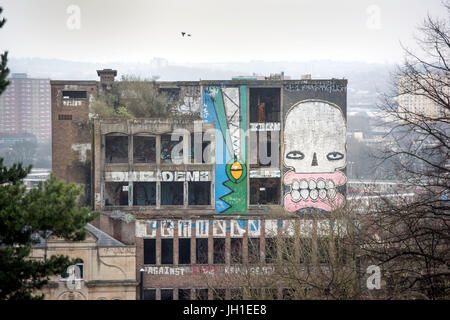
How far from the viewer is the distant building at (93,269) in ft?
132

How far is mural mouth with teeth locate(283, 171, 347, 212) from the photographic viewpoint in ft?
177

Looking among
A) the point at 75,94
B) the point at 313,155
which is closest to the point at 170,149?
the point at 75,94

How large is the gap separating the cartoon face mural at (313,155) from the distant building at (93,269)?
55.4 feet

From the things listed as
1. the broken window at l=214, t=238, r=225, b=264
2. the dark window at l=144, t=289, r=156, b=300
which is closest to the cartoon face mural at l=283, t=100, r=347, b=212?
the broken window at l=214, t=238, r=225, b=264

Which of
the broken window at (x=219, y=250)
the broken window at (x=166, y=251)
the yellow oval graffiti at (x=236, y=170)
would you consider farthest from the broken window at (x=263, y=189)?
the broken window at (x=166, y=251)

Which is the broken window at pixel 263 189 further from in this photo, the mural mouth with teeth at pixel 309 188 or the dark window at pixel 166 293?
the dark window at pixel 166 293

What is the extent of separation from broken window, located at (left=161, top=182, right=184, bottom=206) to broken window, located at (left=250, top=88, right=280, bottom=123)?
8.65m

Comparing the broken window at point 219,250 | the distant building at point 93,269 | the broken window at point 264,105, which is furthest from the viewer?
the broken window at point 264,105

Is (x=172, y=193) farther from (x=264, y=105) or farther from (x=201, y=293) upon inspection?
(x=264, y=105)

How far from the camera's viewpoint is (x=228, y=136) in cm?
5253

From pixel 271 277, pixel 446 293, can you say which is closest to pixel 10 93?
pixel 271 277

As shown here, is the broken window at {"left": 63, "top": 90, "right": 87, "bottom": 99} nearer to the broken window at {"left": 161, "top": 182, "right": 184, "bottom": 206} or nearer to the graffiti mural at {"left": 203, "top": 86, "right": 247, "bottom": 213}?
the broken window at {"left": 161, "top": 182, "right": 184, "bottom": 206}

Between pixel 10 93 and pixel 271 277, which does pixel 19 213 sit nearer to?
pixel 271 277
